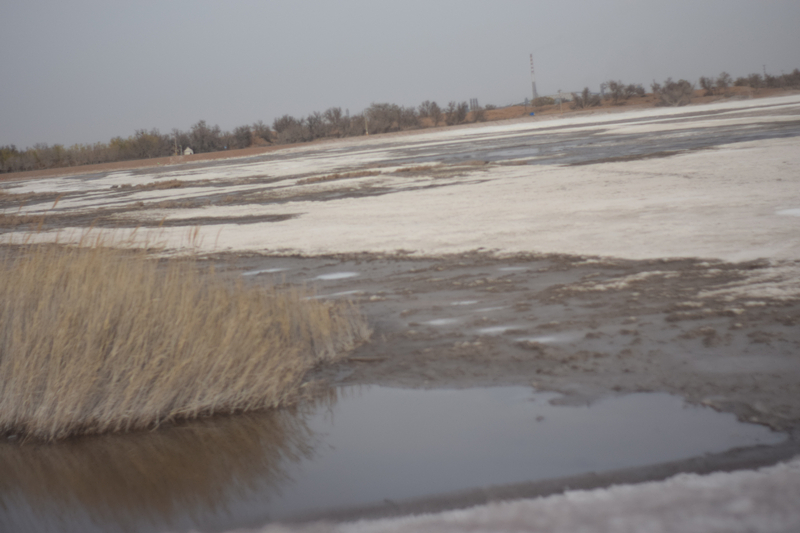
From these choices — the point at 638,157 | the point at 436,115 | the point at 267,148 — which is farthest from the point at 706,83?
the point at 638,157

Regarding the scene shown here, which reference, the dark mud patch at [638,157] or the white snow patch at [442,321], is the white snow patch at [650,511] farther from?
the dark mud patch at [638,157]

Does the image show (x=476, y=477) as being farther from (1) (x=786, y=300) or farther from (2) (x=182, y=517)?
(1) (x=786, y=300)

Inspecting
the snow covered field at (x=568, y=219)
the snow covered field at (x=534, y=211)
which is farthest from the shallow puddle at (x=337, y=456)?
the snow covered field at (x=534, y=211)

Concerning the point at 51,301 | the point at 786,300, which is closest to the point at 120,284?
the point at 51,301

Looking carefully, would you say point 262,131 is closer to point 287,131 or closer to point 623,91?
point 287,131

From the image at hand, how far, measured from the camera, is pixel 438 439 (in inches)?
181

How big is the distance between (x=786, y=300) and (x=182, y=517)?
518 centimetres

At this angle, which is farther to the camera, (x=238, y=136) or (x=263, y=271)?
(x=238, y=136)

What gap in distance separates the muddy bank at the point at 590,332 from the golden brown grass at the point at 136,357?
585mm

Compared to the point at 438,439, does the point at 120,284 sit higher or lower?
higher

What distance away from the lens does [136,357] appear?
535 cm

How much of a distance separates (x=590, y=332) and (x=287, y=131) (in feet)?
236

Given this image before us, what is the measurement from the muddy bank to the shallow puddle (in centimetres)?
29

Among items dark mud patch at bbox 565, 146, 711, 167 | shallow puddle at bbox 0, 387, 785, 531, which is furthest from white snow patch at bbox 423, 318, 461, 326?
dark mud patch at bbox 565, 146, 711, 167
